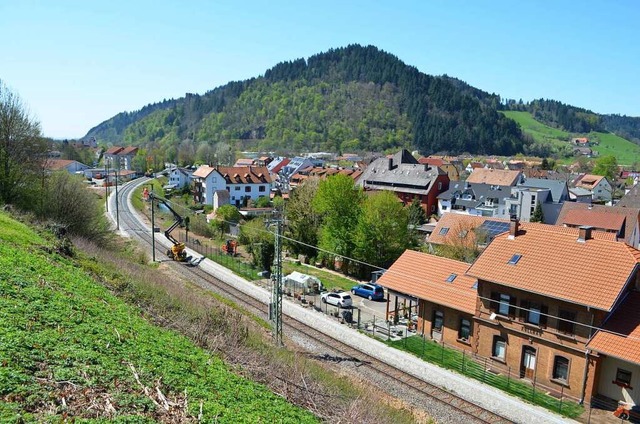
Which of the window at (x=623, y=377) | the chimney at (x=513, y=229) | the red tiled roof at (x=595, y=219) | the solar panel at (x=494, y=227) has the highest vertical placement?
the chimney at (x=513, y=229)

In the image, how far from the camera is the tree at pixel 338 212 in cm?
4229

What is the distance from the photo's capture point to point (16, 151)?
111 feet

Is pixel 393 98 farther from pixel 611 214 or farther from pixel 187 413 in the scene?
pixel 187 413

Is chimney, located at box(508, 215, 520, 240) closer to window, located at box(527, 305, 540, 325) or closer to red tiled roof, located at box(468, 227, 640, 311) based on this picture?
red tiled roof, located at box(468, 227, 640, 311)

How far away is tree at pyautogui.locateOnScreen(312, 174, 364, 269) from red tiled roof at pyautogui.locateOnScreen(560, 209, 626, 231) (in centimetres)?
2578

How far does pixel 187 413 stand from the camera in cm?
998

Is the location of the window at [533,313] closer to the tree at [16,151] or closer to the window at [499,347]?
the window at [499,347]

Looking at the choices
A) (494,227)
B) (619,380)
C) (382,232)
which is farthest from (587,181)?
(619,380)

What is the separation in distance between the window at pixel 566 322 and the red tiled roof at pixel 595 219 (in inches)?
1380

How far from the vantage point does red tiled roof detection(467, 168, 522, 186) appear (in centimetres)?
→ 8219

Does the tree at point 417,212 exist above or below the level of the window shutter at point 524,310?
below

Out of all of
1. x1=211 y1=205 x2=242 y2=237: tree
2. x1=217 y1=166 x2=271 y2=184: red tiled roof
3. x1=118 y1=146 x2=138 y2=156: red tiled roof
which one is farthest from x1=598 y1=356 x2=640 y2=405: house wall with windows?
x1=118 y1=146 x2=138 y2=156: red tiled roof

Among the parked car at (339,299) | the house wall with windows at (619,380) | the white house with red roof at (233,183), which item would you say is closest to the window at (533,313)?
the house wall with windows at (619,380)

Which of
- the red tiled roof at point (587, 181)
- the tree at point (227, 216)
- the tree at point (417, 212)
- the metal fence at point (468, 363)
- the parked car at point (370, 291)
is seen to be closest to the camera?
the metal fence at point (468, 363)
